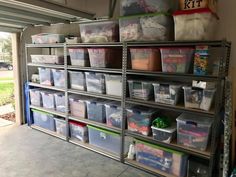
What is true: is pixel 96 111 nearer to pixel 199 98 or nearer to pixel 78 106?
pixel 78 106

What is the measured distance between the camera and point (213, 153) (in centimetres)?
217

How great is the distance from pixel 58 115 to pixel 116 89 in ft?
4.49

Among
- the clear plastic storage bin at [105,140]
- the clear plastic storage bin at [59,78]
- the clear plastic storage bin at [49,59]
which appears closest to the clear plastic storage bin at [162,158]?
the clear plastic storage bin at [105,140]

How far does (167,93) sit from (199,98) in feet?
1.22

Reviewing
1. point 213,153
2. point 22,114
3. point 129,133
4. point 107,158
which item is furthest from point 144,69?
point 22,114

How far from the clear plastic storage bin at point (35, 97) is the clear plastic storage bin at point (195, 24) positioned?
9.22 ft

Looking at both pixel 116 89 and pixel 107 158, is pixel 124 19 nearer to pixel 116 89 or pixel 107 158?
pixel 116 89

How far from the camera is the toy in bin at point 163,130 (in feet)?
8.05

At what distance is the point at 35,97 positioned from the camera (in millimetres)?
3955

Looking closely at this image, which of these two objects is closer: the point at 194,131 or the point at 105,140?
the point at 194,131

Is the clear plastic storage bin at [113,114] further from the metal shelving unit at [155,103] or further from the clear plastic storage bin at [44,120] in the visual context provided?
the clear plastic storage bin at [44,120]

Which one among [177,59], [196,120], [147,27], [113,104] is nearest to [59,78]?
[113,104]

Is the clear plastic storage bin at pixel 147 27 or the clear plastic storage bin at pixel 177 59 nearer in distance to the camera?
the clear plastic storage bin at pixel 177 59

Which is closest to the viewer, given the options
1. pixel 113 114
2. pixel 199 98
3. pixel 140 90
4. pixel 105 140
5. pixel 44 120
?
pixel 199 98
